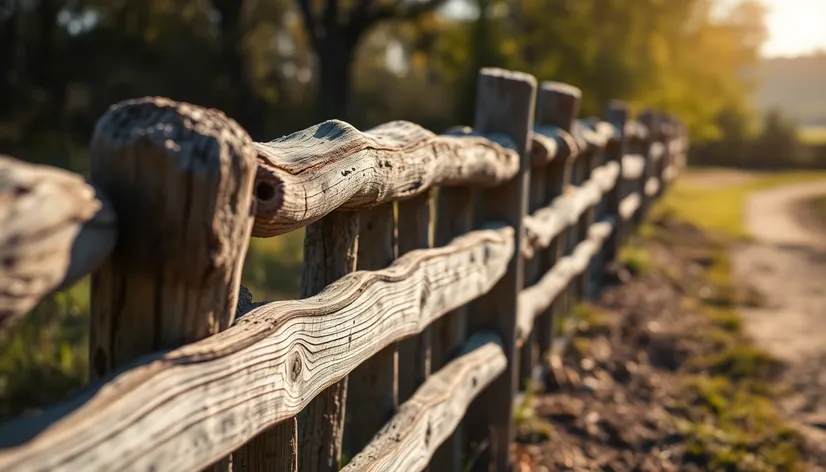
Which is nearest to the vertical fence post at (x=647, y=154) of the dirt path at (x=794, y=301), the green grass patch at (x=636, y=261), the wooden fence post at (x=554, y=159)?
the dirt path at (x=794, y=301)

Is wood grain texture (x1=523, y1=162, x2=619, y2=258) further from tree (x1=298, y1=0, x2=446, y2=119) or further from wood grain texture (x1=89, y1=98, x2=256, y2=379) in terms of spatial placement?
tree (x1=298, y1=0, x2=446, y2=119)

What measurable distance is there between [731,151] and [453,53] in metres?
17.1

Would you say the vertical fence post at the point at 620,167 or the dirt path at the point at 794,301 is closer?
the dirt path at the point at 794,301

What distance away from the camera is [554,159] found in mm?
4879

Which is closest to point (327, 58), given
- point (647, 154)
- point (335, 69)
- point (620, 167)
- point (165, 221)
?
point (335, 69)

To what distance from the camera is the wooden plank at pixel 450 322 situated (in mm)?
3268

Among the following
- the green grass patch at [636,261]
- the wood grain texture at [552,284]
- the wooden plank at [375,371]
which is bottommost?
the green grass patch at [636,261]

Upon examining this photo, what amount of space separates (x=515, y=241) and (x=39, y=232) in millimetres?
2857

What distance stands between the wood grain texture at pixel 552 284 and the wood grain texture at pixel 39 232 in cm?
293

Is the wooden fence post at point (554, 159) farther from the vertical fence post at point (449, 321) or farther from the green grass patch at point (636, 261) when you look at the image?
the green grass patch at point (636, 261)

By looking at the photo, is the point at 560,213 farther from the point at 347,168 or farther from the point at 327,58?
the point at 327,58

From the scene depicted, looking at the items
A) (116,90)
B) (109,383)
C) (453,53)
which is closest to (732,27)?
(453,53)

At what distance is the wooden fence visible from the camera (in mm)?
1152

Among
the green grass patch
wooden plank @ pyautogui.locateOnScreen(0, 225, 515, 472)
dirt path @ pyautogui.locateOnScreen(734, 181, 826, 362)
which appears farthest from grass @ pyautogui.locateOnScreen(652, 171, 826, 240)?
wooden plank @ pyautogui.locateOnScreen(0, 225, 515, 472)
